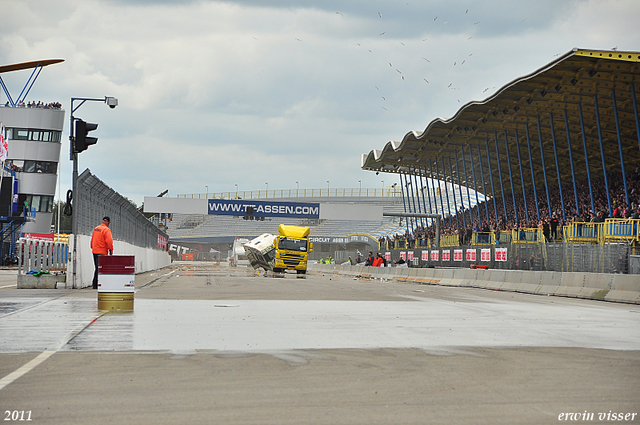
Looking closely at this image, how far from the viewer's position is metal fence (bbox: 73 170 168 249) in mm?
20969

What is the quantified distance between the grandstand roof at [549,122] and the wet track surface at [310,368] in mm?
27645

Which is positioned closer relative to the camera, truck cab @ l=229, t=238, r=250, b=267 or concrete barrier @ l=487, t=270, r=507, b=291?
concrete barrier @ l=487, t=270, r=507, b=291

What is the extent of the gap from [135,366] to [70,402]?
1.55m

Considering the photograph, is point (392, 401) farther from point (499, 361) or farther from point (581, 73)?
point (581, 73)

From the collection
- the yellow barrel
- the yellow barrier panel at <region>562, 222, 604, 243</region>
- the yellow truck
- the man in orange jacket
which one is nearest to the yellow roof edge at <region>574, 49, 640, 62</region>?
the yellow barrier panel at <region>562, 222, 604, 243</region>

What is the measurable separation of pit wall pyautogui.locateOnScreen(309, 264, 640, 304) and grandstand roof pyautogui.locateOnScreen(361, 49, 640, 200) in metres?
11.8

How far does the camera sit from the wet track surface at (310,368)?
5148 mm

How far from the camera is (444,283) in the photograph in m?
35.2

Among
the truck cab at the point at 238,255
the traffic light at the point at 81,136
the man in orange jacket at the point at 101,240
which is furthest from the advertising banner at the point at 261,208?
the man in orange jacket at the point at 101,240

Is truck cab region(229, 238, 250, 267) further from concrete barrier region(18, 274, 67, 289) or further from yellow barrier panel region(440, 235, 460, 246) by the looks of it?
concrete barrier region(18, 274, 67, 289)

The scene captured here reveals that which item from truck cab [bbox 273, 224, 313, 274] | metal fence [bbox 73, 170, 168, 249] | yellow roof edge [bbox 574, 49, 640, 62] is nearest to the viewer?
metal fence [bbox 73, 170, 168, 249]

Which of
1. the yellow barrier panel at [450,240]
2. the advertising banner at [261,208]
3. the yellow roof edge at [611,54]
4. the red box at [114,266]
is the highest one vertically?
the yellow roof edge at [611,54]

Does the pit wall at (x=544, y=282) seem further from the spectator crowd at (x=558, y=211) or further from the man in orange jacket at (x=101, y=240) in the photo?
the man in orange jacket at (x=101, y=240)

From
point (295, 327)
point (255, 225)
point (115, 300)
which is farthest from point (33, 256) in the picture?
point (255, 225)
